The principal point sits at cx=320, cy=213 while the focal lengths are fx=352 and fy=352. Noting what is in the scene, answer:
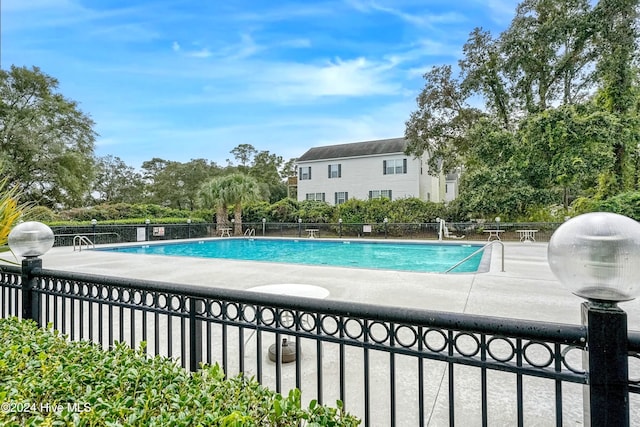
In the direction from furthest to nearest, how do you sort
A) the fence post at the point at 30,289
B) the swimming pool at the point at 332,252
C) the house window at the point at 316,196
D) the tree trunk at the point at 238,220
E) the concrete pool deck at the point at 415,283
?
the house window at the point at 316,196, the tree trunk at the point at 238,220, the swimming pool at the point at 332,252, the concrete pool deck at the point at 415,283, the fence post at the point at 30,289

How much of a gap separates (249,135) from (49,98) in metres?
13.7

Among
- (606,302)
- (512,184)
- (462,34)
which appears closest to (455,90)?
(462,34)

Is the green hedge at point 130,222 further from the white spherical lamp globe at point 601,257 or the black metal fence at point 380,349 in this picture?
the white spherical lamp globe at point 601,257

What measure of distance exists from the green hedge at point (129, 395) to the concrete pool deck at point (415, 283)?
357 centimetres

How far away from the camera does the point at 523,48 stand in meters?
17.3

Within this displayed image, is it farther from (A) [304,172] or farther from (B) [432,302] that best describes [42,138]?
(B) [432,302]

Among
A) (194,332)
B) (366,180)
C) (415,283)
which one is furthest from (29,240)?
(366,180)

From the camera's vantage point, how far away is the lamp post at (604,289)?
107cm

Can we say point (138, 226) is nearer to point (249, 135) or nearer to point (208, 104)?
point (208, 104)

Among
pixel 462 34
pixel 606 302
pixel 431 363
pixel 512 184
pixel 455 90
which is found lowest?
pixel 431 363

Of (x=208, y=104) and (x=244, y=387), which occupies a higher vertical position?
(x=208, y=104)

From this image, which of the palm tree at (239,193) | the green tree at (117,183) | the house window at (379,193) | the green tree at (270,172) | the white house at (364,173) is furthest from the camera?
the green tree at (270,172)

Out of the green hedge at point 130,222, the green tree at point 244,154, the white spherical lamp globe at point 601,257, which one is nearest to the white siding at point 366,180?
the green hedge at point 130,222

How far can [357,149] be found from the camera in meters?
25.7
